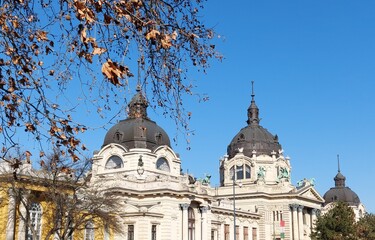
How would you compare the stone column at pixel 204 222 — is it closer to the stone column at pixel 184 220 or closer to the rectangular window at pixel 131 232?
the stone column at pixel 184 220

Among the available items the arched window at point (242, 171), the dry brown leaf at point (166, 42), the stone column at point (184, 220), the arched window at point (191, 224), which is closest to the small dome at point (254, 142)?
the arched window at point (242, 171)

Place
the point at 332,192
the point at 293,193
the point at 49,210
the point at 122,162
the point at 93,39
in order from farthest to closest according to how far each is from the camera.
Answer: the point at 332,192, the point at 293,193, the point at 122,162, the point at 49,210, the point at 93,39

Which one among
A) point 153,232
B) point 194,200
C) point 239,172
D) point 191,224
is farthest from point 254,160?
point 153,232

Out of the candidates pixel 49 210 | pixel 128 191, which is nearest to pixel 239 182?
pixel 128 191

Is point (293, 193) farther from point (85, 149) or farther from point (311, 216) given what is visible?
point (85, 149)

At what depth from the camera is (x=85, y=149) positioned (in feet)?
32.8

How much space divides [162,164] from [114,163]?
18.8ft

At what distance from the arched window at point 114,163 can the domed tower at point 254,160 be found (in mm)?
27172

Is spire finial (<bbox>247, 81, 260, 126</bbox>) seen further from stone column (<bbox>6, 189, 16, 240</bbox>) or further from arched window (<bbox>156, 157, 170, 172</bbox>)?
stone column (<bbox>6, 189, 16, 240</bbox>)

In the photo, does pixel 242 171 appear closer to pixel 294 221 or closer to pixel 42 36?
pixel 294 221

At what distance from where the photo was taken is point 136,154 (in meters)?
66.8

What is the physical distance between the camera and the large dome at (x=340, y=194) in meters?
127

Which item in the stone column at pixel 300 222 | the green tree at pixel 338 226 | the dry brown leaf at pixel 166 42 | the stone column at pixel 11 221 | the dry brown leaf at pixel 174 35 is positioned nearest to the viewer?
the dry brown leaf at pixel 166 42

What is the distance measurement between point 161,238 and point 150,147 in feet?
40.4
